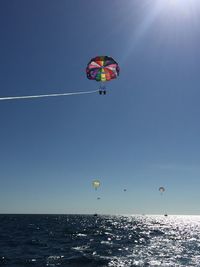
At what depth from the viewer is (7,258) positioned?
109 ft

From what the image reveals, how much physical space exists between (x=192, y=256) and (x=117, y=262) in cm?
929

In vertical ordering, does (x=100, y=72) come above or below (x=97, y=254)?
above

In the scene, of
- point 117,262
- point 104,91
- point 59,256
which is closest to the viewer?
point 104,91

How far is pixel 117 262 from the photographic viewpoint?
106 ft

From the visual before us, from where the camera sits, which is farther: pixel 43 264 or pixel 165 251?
pixel 165 251

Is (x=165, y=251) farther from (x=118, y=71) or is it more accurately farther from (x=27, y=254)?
(x=118, y=71)

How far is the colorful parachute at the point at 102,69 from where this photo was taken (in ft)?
113

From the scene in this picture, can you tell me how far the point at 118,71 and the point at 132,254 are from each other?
700 inches

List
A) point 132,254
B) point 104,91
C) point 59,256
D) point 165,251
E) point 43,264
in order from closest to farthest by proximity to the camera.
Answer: point 104,91, point 43,264, point 59,256, point 132,254, point 165,251

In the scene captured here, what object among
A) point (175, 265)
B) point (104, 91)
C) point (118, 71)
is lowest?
point (175, 265)

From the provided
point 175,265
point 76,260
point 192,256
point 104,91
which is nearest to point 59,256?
point 76,260

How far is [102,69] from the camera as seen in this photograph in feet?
115

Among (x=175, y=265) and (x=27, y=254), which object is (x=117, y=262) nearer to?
(x=175, y=265)

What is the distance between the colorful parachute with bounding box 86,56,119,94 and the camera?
34.5 metres
